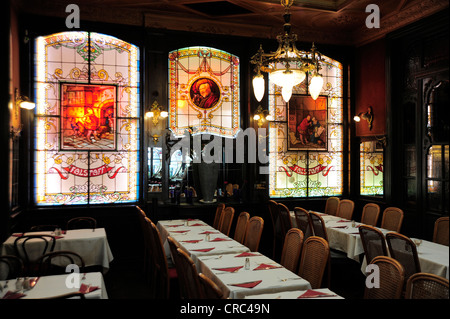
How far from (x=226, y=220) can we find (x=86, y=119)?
3047 mm

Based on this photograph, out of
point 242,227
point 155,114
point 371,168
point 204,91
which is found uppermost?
point 204,91

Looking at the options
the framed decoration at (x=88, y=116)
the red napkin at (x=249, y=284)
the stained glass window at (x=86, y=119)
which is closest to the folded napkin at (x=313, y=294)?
the red napkin at (x=249, y=284)

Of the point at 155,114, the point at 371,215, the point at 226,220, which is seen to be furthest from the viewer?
the point at 155,114

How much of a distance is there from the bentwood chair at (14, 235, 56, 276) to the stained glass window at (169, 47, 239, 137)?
9.73ft

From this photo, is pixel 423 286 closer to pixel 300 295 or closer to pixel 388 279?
pixel 388 279

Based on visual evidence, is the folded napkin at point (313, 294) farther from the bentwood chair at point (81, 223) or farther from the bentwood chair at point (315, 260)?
the bentwood chair at point (81, 223)

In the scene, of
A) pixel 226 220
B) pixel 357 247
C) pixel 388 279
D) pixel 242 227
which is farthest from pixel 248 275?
pixel 226 220

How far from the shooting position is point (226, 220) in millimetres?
5785

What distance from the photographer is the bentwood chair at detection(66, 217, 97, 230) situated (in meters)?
5.91

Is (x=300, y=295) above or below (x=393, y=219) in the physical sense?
below

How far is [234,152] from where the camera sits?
7.25 metres

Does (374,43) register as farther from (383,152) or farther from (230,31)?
(230,31)

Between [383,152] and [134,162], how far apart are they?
15.7ft
